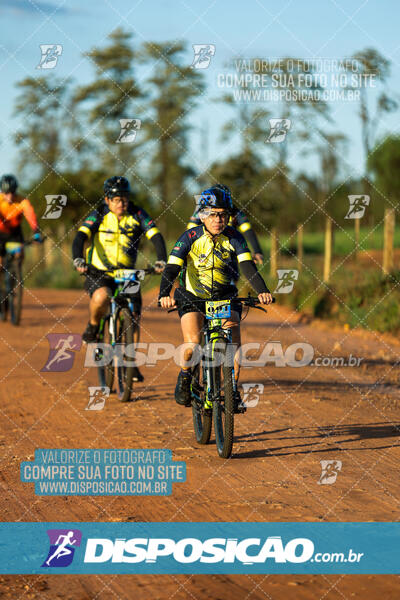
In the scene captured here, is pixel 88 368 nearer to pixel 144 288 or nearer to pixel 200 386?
pixel 200 386

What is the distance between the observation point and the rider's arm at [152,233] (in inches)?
386

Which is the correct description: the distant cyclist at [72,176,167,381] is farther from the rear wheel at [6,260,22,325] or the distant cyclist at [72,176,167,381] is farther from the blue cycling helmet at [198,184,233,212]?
the rear wheel at [6,260,22,325]

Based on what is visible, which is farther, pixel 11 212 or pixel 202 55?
pixel 11 212

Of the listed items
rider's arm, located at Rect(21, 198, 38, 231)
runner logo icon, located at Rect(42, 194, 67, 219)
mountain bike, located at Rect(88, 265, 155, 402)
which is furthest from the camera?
rider's arm, located at Rect(21, 198, 38, 231)

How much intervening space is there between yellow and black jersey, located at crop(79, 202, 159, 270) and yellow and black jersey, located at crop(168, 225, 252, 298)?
7.87ft

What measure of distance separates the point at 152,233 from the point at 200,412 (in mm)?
2843

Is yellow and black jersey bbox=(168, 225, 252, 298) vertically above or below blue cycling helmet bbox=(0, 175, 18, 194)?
below

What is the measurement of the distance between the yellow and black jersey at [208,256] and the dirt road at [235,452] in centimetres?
138

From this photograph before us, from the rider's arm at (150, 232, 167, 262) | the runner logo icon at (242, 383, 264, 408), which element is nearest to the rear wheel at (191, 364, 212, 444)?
the runner logo icon at (242, 383, 264, 408)

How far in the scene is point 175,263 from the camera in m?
7.48

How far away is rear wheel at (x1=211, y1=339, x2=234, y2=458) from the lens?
6.93m

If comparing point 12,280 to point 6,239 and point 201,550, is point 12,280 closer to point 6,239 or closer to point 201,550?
point 6,239

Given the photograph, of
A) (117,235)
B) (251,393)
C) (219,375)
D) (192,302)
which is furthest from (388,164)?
(219,375)

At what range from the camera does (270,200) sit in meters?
25.5
